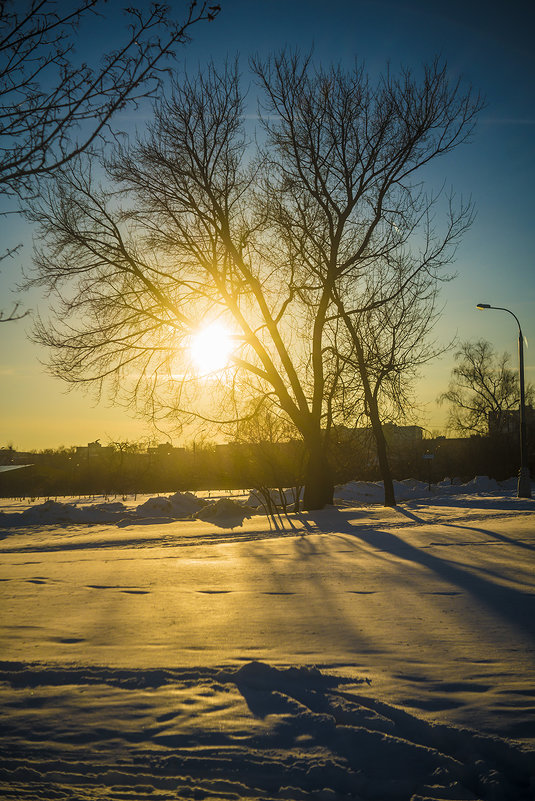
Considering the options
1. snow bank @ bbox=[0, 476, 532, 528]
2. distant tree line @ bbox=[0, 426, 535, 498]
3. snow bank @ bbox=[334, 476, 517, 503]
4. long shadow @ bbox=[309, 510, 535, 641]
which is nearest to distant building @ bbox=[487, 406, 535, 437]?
distant tree line @ bbox=[0, 426, 535, 498]

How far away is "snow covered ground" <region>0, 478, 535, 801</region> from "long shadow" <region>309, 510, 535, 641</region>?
31 mm

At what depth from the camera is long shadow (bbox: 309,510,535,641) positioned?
14.8ft

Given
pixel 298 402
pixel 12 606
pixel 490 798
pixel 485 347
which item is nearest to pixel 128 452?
pixel 485 347

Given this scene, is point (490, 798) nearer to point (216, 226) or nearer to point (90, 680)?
point (90, 680)

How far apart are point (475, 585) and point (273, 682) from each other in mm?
2916

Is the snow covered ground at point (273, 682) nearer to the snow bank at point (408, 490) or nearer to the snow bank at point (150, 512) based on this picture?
the snow bank at point (150, 512)

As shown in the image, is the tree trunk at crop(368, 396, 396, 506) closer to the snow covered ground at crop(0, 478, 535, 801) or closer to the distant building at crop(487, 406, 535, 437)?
the snow covered ground at crop(0, 478, 535, 801)

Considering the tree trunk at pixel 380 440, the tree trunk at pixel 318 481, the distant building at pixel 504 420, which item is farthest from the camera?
the distant building at pixel 504 420

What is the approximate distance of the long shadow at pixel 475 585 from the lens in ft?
14.8

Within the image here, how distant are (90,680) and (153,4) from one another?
163 inches

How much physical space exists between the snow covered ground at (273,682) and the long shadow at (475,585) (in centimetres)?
3

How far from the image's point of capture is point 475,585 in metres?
5.54

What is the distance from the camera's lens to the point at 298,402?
672 inches

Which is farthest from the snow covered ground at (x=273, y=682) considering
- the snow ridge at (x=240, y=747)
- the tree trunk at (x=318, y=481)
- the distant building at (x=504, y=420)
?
the distant building at (x=504, y=420)
